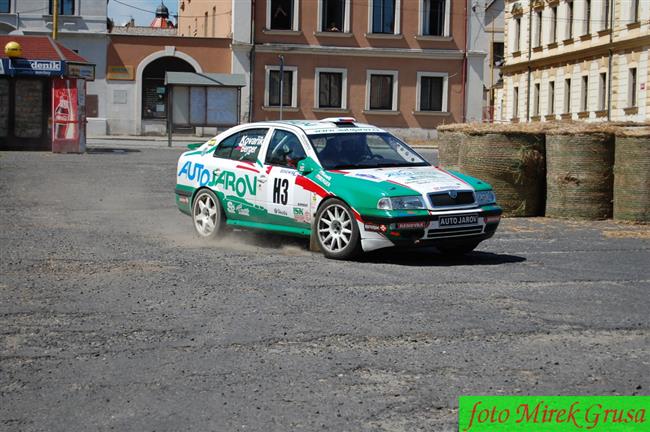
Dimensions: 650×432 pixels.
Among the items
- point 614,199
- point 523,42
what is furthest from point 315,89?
point 614,199

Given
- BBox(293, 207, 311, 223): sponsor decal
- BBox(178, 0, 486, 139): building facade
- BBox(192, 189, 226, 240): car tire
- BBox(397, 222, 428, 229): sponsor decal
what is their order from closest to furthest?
1. BBox(397, 222, 428, 229): sponsor decal
2. BBox(293, 207, 311, 223): sponsor decal
3. BBox(192, 189, 226, 240): car tire
4. BBox(178, 0, 486, 139): building facade

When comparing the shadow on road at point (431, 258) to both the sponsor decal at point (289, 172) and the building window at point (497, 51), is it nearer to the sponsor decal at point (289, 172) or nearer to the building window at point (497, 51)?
the sponsor decal at point (289, 172)

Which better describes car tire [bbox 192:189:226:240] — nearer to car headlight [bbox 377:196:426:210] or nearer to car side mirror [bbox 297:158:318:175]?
car side mirror [bbox 297:158:318:175]

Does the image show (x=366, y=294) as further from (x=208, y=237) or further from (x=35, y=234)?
(x=35, y=234)

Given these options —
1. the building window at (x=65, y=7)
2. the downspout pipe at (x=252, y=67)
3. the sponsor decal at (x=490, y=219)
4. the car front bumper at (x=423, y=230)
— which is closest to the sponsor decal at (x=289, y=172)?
the car front bumper at (x=423, y=230)

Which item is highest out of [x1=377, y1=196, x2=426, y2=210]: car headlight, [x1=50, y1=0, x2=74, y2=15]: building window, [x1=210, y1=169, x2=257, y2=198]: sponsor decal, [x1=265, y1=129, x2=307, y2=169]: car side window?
[x1=50, y1=0, x2=74, y2=15]: building window

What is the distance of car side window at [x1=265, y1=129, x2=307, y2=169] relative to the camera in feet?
41.8

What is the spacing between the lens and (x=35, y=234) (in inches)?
559

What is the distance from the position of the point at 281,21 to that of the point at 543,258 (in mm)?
46007

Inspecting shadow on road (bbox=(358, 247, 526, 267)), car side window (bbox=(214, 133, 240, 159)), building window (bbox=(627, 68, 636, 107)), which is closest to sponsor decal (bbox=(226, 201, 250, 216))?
car side window (bbox=(214, 133, 240, 159))

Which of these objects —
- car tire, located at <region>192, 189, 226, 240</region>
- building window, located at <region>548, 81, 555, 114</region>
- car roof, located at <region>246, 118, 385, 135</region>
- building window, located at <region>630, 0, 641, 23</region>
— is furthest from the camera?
building window, located at <region>548, 81, 555, 114</region>

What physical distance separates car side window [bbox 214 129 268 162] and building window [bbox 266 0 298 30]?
43.4 meters

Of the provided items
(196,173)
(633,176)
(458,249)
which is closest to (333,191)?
(458,249)

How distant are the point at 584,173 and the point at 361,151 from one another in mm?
5106
